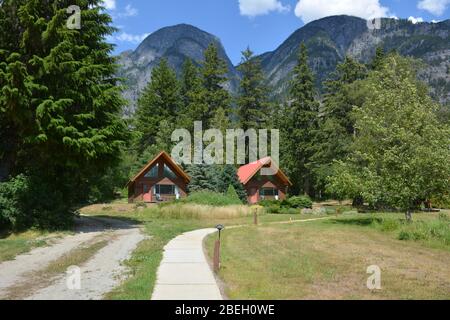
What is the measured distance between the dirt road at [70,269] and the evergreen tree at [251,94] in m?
48.1

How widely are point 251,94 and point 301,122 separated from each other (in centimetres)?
1049

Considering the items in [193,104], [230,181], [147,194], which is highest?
[193,104]

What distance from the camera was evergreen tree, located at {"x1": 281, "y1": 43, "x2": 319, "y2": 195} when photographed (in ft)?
201

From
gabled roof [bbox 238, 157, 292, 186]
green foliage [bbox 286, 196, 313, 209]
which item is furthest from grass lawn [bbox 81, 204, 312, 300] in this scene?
gabled roof [bbox 238, 157, 292, 186]

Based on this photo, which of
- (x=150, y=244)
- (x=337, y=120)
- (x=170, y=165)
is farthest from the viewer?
(x=337, y=120)

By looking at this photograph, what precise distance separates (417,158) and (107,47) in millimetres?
17967

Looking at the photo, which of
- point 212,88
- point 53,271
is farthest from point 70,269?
point 212,88

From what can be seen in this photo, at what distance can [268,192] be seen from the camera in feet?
188

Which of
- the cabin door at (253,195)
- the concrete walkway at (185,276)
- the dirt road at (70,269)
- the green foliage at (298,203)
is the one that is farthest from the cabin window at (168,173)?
the concrete walkway at (185,276)

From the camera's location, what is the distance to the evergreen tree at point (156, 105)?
70.2 meters

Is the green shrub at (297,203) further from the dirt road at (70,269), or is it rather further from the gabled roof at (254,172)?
the dirt road at (70,269)

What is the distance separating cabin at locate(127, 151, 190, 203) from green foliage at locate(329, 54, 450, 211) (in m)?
28.8

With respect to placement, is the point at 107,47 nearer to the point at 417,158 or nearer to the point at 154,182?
the point at 417,158

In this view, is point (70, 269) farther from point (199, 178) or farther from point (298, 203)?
point (199, 178)
